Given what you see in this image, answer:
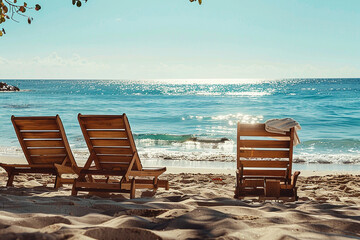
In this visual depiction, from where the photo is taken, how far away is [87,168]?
514cm

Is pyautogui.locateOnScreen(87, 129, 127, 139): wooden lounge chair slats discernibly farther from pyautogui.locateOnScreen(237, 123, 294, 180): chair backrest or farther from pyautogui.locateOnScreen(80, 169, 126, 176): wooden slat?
pyautogui.locateOnScreen(237, 123, 294, 180): chair backrest

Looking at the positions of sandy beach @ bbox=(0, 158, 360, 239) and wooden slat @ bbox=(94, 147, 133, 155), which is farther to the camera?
wooden slat @ bbox=(94, 147, 133, 155)

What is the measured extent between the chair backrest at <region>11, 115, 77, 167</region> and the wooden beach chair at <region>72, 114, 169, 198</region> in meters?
0.42

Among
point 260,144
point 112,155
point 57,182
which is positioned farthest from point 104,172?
point 260,144

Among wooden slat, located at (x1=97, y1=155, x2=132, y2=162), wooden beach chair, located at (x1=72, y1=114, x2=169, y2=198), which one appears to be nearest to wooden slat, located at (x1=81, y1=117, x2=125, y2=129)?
wooden beach chair, located at (x1=72, y1=114, x2=169, y2=198)

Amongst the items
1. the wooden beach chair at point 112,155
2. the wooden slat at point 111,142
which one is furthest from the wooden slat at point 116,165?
the wooden slat at point 111,142

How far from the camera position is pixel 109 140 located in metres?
5.25

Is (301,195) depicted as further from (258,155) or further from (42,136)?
(42,136)

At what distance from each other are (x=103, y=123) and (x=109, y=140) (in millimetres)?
262

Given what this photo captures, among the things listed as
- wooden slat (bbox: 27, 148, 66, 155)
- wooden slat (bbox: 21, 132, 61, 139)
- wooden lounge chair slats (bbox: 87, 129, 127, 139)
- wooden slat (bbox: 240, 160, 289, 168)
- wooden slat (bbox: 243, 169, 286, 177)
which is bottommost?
wooden slat (bbox: 243, 169, 286, 177)

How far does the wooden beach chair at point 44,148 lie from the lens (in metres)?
5.43

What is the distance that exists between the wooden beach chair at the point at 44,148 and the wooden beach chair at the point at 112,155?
38cm

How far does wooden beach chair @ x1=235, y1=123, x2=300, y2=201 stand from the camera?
4844 millimetres

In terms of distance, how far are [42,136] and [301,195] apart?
3.61m
